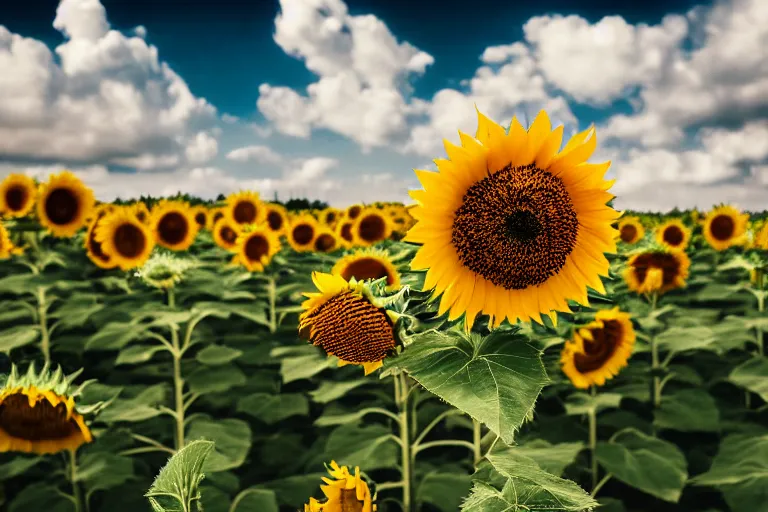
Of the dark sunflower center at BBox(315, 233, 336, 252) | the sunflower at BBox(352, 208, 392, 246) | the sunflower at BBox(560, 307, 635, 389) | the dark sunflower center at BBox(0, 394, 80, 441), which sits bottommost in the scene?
the dark sunflower center at BBox(0, 394, 80, 441)

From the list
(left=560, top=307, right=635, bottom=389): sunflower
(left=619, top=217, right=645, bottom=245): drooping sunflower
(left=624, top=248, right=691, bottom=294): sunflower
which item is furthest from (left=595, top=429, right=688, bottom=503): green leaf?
(left=619, top=217, right=645, bottom=245): drooping sunflower

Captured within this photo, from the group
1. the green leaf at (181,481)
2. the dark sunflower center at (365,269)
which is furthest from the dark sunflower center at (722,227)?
the green leaf at (181,481)

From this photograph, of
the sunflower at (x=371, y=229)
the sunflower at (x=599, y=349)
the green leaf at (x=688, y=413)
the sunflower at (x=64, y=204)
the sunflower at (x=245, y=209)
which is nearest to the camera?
the sunflower at (x=599, y=349)

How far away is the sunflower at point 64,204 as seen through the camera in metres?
5.39

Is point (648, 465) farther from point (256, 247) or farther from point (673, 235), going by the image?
point (673, 235)

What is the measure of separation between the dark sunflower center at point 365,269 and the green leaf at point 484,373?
154 cm

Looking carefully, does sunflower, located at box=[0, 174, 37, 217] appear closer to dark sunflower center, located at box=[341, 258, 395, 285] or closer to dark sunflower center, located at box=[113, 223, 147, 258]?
dark sunflower center, located at box=[113, 223, 147, 258]

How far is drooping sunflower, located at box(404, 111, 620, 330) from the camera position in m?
1.09

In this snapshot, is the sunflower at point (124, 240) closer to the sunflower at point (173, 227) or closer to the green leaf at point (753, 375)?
the sunflower at point (173, 227)

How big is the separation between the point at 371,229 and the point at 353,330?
520 cm

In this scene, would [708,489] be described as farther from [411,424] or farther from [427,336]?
[427,336]

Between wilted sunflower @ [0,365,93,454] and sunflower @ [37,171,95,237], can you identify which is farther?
sunflower @ [37,171,95,237]

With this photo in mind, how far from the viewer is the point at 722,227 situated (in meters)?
7.47

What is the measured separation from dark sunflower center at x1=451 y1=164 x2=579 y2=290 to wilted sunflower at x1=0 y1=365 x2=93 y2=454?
5.50 feet
